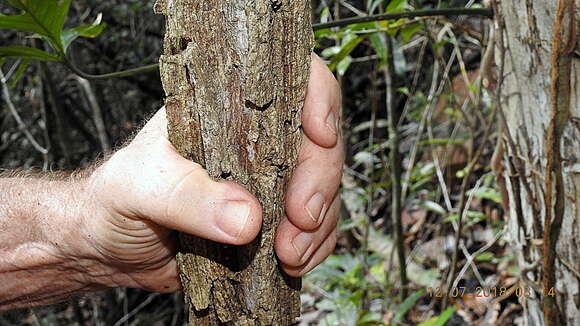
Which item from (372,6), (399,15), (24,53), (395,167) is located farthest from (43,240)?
Answer: (395,167)

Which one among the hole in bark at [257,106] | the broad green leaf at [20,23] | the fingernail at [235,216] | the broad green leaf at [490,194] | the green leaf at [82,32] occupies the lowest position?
the broad green leaf at [490,194]

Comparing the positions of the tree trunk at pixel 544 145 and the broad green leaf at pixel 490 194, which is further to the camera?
the broad green leaf at pixel 490 194

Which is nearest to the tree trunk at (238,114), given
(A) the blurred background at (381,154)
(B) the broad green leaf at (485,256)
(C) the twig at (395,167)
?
(A) the blurred background at (381,154)

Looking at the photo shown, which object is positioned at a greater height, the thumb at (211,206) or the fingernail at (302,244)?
the thumb at (211,206)

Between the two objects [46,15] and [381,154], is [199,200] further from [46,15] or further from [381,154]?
[381,154]

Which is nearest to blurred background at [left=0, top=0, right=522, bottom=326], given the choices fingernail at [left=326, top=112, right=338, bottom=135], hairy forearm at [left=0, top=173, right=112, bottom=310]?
hairy forearm at [left=0, top=173, right=112, bottom=310]

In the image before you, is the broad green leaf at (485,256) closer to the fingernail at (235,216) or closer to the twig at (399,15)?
the twig at (399,15)

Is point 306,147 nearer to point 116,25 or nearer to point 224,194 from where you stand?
point 224,194
